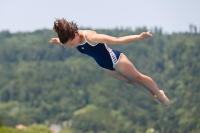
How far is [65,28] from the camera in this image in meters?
11.2

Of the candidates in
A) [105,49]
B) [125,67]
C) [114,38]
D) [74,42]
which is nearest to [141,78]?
[125,67]

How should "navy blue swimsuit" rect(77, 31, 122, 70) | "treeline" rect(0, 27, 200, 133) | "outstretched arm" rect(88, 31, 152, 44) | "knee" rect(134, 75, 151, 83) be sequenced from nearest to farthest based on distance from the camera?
1. "outstretched arm" rect(88, 31, 152, 44)
2. "navy blue swimsuit" rect(77, 31, 122, 70)
3. "knee" rect(134, 75, 151, 83)
4. "treeline" rect(0, 27, 200, 133)

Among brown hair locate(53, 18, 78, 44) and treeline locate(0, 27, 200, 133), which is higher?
brown hair locate(53, 18, 78, 44)

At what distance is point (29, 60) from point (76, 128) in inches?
1898

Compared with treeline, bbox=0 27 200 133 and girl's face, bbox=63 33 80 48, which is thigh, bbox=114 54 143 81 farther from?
treeline, bbox=0 27 200 133

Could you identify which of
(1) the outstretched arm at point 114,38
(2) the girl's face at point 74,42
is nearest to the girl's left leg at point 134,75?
(1) the outstretched arm at point 114,38

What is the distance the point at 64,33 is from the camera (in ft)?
36.7

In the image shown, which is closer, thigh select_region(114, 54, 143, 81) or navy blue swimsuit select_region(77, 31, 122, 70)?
navy blue swimsuit select_region(77, 31, 122, 70)

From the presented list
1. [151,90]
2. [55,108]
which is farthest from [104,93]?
[151,90]

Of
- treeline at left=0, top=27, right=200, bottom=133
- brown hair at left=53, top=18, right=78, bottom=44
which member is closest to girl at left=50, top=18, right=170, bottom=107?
brown hair at left=53, top=18, right=78, bottom=44

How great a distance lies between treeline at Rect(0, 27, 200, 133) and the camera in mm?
136500

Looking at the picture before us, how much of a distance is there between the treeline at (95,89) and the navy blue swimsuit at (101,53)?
108 meters

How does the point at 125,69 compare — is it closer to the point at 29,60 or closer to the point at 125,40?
the point at 125,40

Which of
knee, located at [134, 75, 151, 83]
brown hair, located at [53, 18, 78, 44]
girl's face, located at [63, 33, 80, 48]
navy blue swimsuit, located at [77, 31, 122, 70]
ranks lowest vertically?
knee, located at [134, 75, 151, 83]
